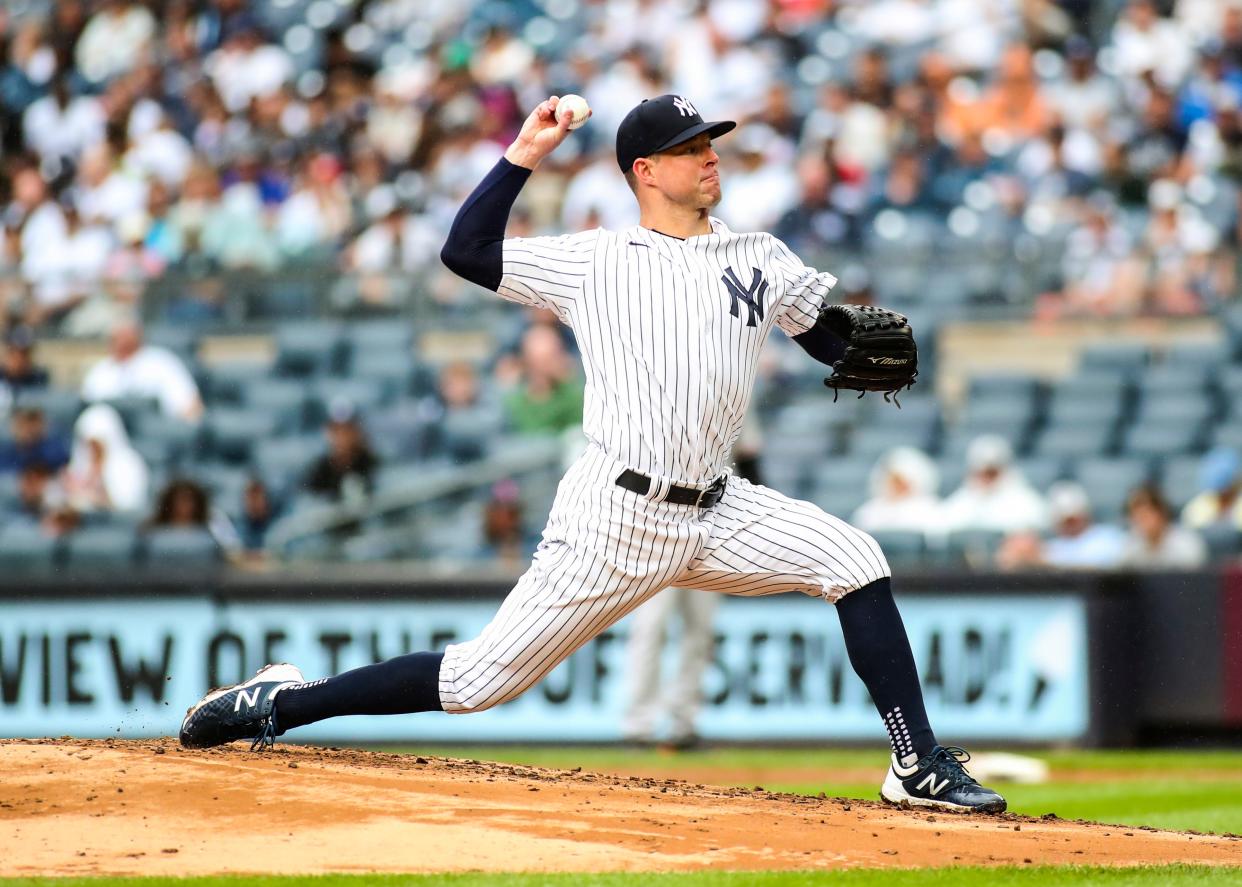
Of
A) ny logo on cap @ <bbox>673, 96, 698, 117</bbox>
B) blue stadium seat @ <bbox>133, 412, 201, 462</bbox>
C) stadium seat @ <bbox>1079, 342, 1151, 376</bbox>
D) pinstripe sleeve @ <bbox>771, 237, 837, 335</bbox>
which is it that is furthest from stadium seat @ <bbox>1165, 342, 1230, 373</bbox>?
ny logo on cap @ <bbox>673, 96, 698, 117</bbox>

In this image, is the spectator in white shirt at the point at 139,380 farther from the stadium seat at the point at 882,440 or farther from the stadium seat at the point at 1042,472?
the stadium seat at the point at 1042,472

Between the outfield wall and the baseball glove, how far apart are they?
497 centimetres

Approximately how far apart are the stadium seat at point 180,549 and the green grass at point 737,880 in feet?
20.9

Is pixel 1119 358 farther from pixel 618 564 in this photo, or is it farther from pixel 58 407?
pixel 618 564

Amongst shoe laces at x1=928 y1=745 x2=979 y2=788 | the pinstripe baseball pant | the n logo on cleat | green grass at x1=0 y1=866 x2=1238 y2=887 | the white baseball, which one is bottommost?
green grass at x1=0 y1=866 x2=1238 y2=887

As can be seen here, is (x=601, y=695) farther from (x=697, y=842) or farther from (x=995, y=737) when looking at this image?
(x=697, y=842)

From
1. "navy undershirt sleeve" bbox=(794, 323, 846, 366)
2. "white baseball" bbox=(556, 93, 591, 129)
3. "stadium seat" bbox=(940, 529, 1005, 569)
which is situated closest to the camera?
"white baseball" bbox=(556, 93, 591, 129)

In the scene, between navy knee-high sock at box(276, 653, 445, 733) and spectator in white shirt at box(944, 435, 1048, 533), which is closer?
navy knee-high sock at box(276, 653, 445, 733)

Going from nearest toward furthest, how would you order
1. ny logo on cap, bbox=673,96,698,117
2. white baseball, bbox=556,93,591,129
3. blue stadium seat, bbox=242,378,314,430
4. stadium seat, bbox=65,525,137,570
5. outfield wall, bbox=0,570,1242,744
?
white baseball, bbox=556,93,591,129 → ny logo on cap, bbox=673,96,698,117 → outfield wall, bbox=0,570,1242,744 → stadium seat, bbox=65,525,137,570 → blue stadium seat, bbox=242,378,314,430

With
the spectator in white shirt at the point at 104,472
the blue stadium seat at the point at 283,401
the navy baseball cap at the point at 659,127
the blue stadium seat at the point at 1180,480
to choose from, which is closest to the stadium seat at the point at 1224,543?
the blue stadium seat at the point at 1180,480

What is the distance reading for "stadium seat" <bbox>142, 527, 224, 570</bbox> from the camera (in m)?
10.8

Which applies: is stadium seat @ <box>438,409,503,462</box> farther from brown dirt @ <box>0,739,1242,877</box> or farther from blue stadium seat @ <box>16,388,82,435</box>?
brown dirt @ <box>0,739,1242,877</box>

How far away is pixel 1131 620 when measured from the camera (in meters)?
10.2

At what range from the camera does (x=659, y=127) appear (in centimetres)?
520
